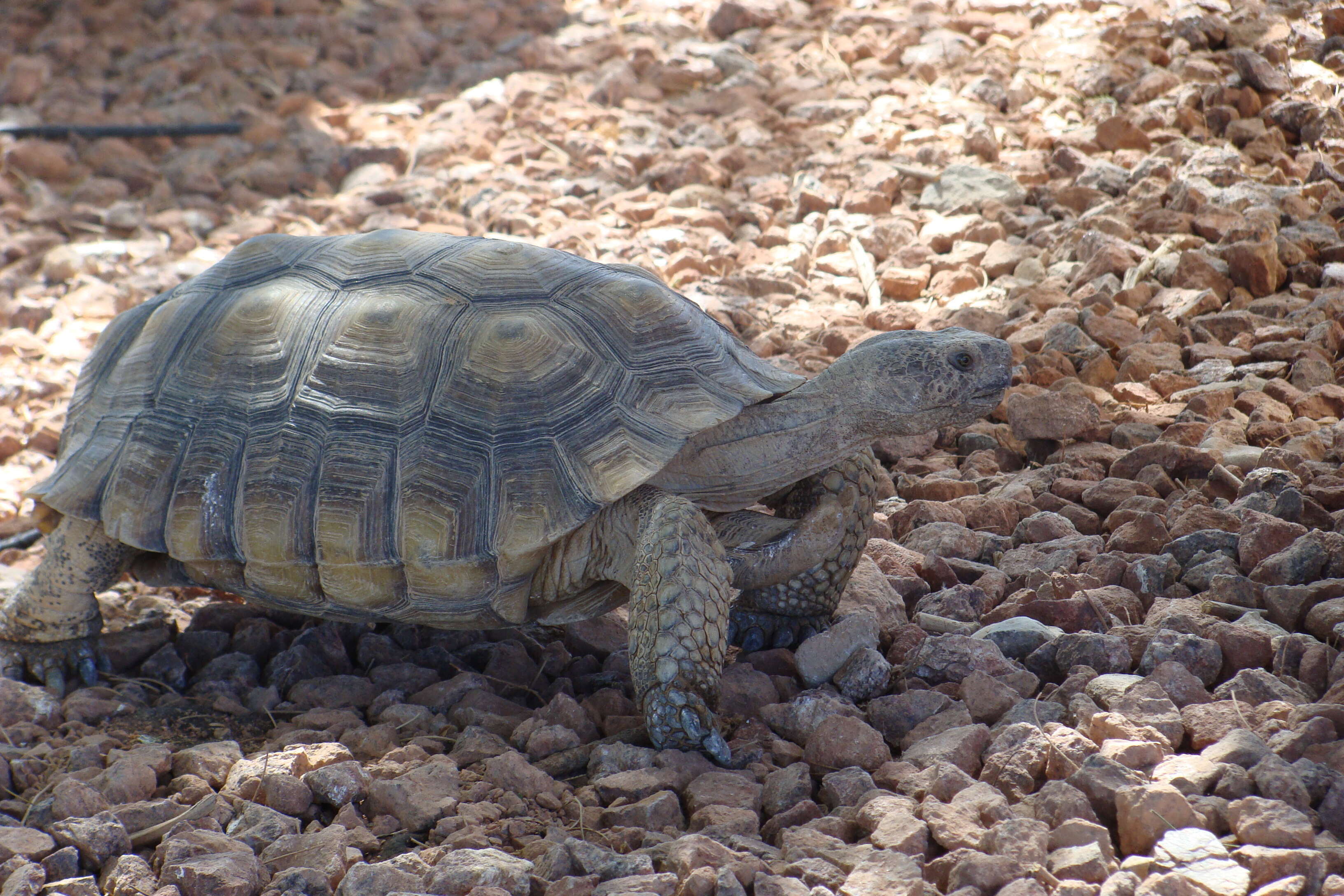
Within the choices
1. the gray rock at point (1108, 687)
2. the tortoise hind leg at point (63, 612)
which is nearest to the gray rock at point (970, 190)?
the gray rock at point (1108, 687)

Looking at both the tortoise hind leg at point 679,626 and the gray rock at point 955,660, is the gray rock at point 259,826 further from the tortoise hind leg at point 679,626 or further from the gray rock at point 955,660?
the gray rock at point 955,660

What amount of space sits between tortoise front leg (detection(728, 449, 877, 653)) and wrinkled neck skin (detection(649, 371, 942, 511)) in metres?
0.10

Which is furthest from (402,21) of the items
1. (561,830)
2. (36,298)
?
(561,830)

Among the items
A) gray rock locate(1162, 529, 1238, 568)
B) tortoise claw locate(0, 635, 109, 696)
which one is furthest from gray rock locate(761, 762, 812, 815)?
tortoise claw locate(0, 635, 109, 696)

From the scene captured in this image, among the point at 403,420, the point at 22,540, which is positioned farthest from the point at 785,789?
the point at 22,540

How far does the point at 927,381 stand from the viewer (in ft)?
10.3

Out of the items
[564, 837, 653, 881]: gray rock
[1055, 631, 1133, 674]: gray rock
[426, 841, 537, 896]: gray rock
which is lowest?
[426, 841, 537, 896]: gray rock

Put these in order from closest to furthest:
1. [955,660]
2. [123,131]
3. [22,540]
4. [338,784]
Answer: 1. [338,784]
2. [955,660]
3. [22,540]
4. [123,131]

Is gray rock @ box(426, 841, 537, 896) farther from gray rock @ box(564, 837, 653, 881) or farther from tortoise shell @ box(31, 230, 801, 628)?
tortoise shell @ box(31, 230, 801, 628)

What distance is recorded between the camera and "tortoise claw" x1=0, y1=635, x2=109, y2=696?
357 cm

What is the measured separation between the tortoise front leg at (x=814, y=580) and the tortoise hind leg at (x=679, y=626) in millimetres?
423

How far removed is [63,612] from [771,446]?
231 centimetres

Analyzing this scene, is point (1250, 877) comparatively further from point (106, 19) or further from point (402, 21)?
point (106, 19)

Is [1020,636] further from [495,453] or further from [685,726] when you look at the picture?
[495,453]
